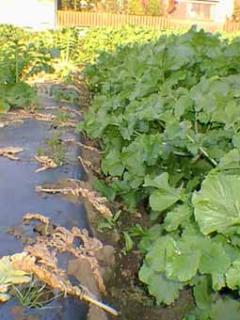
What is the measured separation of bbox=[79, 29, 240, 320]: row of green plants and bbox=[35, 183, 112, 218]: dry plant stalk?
0.34 ft

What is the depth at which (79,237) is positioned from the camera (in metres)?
2.09

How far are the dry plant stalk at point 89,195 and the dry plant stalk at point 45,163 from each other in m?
0.33

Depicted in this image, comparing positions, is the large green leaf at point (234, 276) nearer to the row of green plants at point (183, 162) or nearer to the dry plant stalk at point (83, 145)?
the row of green plants at point (183, 162)

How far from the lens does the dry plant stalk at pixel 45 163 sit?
2942 mm

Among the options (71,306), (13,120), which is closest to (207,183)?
(71,306)

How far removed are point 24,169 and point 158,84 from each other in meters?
0.76

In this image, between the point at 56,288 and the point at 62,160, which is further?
the point at 62,160

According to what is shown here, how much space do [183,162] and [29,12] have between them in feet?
47.9

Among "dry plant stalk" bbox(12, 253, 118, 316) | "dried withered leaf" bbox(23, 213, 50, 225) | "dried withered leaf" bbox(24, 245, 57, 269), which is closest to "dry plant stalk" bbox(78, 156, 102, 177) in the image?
"dried withered leaf" bbox(23, 213, 50, 225)

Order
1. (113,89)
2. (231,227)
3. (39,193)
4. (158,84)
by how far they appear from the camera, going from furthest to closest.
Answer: (113,89) < (158,84) < (39,193) < (231,227)

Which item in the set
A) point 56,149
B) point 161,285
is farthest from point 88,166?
point 161,285

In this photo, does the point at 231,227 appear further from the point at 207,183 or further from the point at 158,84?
the point at 158,84

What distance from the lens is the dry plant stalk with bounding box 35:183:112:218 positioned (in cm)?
253

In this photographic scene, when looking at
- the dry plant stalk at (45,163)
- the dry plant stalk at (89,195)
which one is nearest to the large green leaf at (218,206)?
the dry plant stalk at (89,195)
